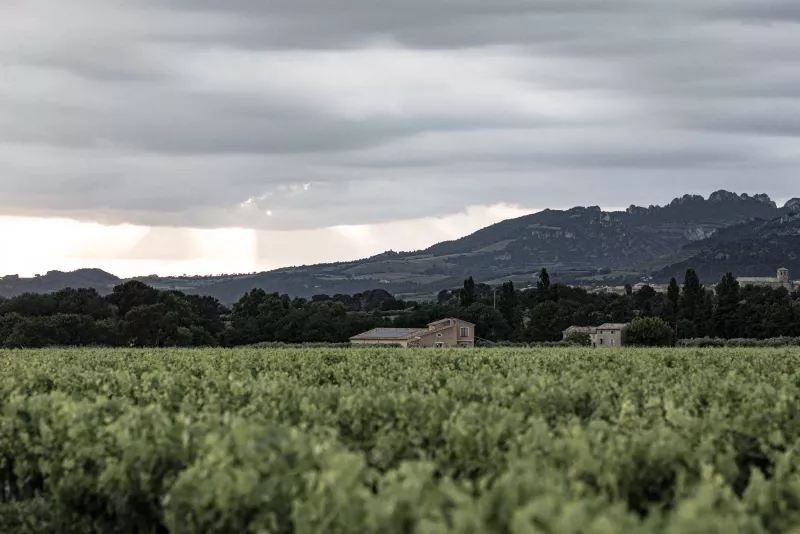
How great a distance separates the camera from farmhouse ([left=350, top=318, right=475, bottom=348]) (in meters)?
89.9

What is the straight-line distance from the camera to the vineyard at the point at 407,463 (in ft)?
23.9

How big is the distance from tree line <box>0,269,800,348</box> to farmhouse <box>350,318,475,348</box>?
4235 mm

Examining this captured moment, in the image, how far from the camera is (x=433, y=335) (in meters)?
97.1

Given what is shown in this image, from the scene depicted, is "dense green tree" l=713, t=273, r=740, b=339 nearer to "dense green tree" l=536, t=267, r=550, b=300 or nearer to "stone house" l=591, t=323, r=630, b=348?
"stone house" l=591, t=323, r=630, b=348

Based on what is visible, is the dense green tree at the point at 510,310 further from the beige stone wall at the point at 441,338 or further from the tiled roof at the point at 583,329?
the beige stone wall at the point at 441,338

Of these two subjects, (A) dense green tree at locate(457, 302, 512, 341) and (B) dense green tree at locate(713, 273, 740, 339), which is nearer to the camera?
(B) dense green tree at locate(713, 273, 740, 339)

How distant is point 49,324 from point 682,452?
3001 inches

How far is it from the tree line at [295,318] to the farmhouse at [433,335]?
424 centimetres

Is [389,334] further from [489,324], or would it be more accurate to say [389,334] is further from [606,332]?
[606,332]

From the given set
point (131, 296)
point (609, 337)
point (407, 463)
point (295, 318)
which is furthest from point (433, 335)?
point (407, 463)

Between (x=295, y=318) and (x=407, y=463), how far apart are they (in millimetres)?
86120

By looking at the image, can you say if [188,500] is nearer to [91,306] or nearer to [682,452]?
[682,452]

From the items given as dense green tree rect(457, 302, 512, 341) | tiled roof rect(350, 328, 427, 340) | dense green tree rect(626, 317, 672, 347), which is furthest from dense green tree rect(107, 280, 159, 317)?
dense green tree rect(626, 317, 672, 347)

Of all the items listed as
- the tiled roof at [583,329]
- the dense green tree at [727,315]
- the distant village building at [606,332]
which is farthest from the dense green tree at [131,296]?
the dense green tree at [727,315]
